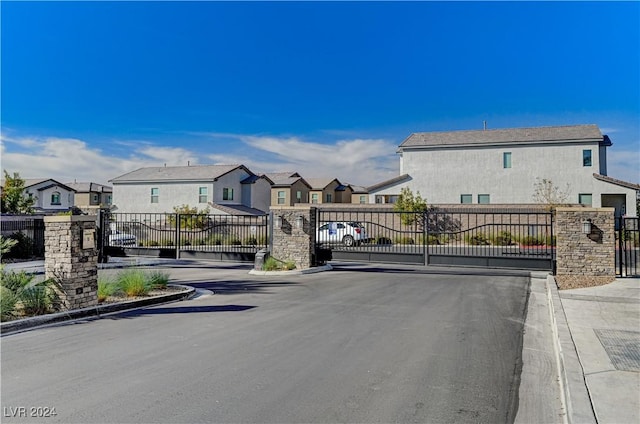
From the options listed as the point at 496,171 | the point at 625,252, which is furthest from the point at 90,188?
the point at 625,252

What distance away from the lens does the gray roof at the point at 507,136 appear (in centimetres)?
3356

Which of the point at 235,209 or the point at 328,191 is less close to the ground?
the point at 328,191

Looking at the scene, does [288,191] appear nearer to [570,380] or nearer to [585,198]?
[585,198]

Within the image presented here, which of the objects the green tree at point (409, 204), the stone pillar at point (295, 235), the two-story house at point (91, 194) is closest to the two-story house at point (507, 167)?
the green tree at point (409, 204)

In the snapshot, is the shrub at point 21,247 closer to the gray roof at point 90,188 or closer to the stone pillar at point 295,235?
the stone pillar at point 295,235

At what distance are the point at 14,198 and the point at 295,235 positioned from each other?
83.1 feet

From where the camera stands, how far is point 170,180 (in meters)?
38.8

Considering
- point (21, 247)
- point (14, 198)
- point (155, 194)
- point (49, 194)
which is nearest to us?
point (21, 247)

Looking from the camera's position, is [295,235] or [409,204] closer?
[295,235]

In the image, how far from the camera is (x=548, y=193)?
3312 centimetres

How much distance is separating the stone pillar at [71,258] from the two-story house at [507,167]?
99.6ft

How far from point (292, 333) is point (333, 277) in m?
7.27

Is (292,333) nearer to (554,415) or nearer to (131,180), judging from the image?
(554,415)

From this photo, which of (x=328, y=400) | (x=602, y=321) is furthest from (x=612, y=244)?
(x=328, y=400)
